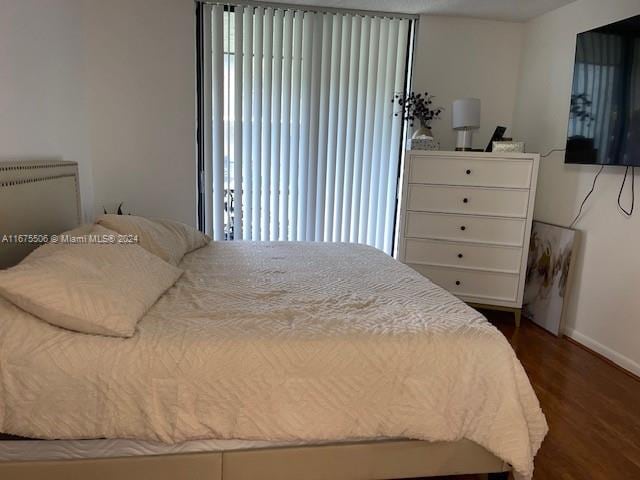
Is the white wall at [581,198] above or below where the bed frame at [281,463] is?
above

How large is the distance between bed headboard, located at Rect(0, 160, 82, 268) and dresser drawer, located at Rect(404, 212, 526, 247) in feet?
7.08

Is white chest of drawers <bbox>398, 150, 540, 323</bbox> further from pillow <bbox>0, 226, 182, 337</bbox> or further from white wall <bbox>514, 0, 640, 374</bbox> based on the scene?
pillow <bbox>0, 226, 182, 337</bbox>

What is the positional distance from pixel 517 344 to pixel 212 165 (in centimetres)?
251

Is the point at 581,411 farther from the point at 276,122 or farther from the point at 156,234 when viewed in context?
the point at 276,122

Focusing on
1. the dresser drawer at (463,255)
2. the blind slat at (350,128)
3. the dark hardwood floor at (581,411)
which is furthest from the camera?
the blind slat at (350,128)

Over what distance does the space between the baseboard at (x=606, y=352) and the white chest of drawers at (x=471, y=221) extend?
387 millimetres

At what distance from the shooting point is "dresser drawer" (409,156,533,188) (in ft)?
10.3

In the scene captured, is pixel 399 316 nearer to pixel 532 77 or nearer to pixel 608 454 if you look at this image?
pixel 608 454

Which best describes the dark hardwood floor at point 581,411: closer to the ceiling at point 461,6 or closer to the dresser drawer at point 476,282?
the dresser drawer at point 476,282

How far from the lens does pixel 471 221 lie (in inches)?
129

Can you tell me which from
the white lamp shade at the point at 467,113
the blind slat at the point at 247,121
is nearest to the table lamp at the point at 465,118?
the white lamp shade at the point at 467,113

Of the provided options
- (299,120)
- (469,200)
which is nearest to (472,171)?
(469,200)

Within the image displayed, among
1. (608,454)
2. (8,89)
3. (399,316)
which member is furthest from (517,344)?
(8,89)

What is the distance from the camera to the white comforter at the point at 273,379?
1285 millimetres
